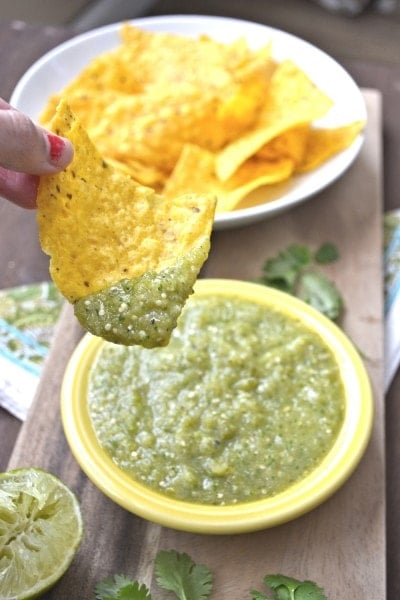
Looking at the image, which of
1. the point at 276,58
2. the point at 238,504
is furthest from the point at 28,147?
the point at 276,58

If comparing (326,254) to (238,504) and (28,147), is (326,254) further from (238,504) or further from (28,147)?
(28,147)

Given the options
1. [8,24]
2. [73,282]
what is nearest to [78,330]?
[73,282]

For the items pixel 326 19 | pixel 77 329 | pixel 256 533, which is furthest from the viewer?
pixel 326 19

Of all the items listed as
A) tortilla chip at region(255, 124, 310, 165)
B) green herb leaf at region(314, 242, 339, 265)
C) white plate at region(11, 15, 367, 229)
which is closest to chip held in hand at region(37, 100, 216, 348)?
white plate at region(11, 15, 367, 229)

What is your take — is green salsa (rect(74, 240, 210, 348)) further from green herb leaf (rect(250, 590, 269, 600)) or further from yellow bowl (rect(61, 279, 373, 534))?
green herb leaf (rect(250, 590, 269, 600))

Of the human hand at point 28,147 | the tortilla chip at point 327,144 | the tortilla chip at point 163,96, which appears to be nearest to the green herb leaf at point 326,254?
the tortilla chip at point 327,144
